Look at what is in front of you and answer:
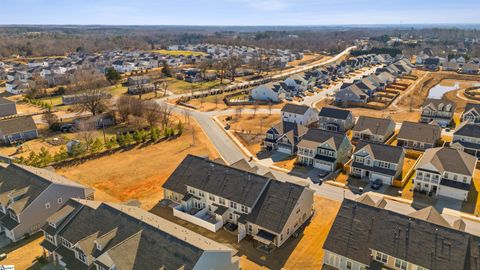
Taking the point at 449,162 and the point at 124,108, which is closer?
the point at 449,162

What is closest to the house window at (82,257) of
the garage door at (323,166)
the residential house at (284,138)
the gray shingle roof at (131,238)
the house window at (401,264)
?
the gray shingle roof at (131,238)

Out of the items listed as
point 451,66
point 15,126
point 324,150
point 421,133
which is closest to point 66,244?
point 324,150

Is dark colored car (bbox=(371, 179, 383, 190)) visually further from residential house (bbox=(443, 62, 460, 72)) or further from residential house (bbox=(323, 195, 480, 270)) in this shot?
residential house (bbox=(443, 62, 460, 72))

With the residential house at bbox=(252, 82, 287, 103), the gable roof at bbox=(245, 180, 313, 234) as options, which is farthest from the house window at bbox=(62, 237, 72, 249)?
the residential house at bbox=(252, 82, 287, 103)

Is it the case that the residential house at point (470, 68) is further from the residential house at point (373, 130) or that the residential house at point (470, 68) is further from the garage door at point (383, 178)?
the garage door at point (383, 178)

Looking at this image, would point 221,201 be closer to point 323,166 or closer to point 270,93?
point 323,166

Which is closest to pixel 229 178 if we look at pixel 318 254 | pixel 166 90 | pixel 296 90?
pixel 318 254
